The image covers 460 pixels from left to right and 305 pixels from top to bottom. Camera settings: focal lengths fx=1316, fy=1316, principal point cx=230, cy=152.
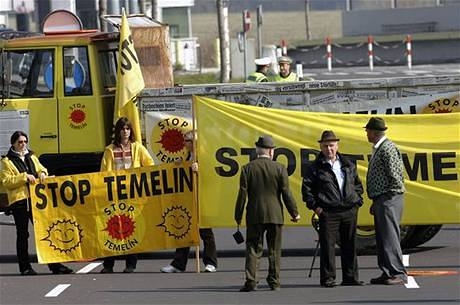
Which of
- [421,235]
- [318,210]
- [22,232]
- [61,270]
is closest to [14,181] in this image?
[22,232]

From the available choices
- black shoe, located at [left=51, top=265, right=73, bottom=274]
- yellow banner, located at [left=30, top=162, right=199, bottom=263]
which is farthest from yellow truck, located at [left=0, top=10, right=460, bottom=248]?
black shoe, located at [left=51, top=265, right=73, bottom=274]

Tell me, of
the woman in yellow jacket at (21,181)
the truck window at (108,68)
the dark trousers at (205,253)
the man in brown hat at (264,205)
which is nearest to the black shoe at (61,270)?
the woman in yellow jacket at (21,181)

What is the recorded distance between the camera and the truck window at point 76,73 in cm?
1602

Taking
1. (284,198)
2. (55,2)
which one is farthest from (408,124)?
(55,2)

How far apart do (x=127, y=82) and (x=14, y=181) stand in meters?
1.82

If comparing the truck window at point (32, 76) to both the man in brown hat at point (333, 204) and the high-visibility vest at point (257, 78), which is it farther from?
the man in brown hat at point (333, 204)

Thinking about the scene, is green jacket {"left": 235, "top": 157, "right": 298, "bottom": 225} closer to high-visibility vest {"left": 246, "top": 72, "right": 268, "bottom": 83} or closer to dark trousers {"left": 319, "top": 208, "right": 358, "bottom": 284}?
dark trousers {"left": 319, "top": 208, "right": 358, "bottom": 284}

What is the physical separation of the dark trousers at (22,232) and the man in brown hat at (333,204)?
11.1 feet

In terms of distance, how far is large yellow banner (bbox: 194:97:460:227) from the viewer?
14.9 metres

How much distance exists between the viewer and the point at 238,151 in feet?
49.7

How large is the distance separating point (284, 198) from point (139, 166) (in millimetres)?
2381

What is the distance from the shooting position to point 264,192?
520 inches

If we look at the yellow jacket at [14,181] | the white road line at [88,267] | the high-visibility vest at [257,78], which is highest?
the high-visibility vest at [257,78]

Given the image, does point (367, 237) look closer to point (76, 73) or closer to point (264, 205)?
point (264, 205)
